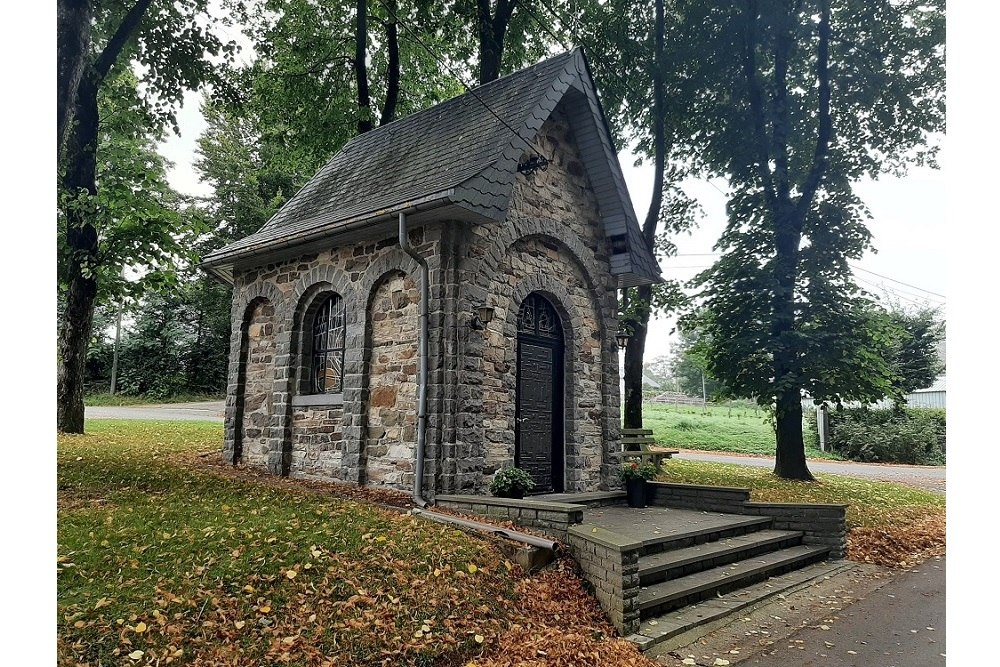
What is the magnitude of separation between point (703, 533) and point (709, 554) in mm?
517

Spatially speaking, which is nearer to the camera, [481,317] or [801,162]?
[481,317]

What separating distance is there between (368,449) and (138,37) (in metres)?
8.42

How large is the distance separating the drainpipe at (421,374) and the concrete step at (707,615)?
2896 millimetres

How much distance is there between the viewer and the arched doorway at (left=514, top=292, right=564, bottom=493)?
838 centimetres

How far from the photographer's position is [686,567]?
6.05 m

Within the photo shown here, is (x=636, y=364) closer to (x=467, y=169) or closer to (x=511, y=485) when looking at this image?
(x=511, y=485)

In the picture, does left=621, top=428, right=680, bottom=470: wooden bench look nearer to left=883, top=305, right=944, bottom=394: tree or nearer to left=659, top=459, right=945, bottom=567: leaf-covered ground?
left=659, top=459, right=945, bottom=567: leaf-covered ground

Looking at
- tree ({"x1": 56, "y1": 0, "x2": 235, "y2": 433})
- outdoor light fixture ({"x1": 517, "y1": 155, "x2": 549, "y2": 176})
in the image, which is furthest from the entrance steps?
tree ({"x1": 56, "y1": 0, "x2": 235, "y2": 433})

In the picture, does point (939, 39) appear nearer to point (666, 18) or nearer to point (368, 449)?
point (666, 18)

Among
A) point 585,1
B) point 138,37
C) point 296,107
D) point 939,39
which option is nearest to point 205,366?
point 296,107

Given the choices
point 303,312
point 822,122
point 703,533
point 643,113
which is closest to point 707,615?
point 703,533

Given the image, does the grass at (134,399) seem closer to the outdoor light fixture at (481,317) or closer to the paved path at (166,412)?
the paved path at (166,412)

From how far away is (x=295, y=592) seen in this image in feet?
14.4

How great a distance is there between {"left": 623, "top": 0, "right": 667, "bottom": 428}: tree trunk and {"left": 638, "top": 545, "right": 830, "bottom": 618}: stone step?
6.46 metres
